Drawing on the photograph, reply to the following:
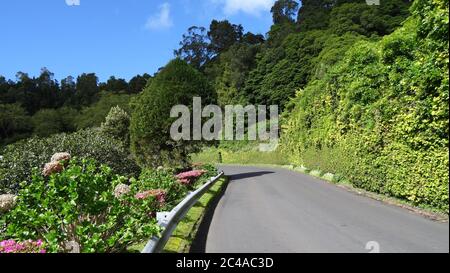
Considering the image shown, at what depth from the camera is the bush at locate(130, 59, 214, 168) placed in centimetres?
3048

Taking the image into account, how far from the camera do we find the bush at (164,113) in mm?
30484

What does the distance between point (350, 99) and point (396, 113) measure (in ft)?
26.7

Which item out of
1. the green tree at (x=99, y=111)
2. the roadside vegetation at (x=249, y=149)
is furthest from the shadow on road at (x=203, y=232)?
the green tree at (x=99, y=111)

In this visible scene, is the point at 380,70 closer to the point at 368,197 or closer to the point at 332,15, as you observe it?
the point at 368,197

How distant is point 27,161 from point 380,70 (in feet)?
44.5

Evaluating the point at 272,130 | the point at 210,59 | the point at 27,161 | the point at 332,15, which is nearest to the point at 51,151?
the point at 27,161

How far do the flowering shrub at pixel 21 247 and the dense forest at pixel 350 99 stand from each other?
666cm

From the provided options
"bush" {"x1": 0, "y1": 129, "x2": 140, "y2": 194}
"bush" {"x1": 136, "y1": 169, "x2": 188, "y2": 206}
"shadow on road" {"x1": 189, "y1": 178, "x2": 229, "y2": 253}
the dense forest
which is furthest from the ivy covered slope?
"bush" {"x1": 0, "y1": 129, "x2": 140, "y2": 194}

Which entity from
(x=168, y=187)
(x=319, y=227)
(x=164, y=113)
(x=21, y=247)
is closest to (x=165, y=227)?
(x=21, y=247)

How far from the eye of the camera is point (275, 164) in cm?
4956

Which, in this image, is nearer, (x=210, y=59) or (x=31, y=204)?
(x=31, y=204)

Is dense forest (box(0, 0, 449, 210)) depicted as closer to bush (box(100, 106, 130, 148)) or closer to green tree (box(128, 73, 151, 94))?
bush (box(100, 106, 130, 148))

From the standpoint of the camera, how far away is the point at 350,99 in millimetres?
21578

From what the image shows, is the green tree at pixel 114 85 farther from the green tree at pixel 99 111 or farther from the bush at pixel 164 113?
the bush at pixel 164 113
